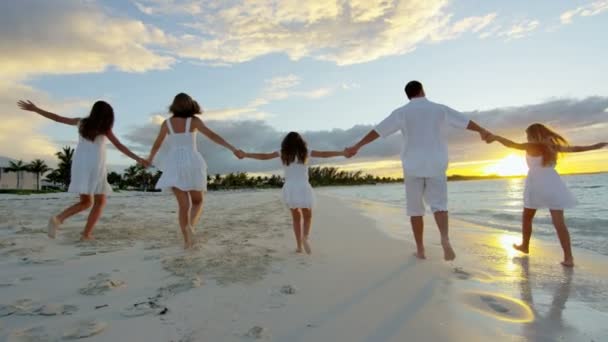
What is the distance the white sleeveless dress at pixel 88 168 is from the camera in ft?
16.3

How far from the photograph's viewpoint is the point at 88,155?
5.04m

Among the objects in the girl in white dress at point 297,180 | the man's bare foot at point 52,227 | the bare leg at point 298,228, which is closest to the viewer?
the bare leg at point 298,228

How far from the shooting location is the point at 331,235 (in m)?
6.08

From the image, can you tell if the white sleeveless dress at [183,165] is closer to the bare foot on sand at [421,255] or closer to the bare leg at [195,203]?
the bare leg at [195,203]

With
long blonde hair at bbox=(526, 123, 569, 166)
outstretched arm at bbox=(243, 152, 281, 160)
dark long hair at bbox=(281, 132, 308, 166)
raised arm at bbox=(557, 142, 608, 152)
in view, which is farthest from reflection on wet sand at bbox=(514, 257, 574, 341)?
outstretched arm at bbox=(243, 152, 281, 160)

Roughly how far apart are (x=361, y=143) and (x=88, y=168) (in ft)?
12.9

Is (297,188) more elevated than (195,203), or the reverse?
(297,188)

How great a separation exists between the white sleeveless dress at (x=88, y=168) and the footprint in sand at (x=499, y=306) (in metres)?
4.91

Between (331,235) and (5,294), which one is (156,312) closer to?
(5,294)

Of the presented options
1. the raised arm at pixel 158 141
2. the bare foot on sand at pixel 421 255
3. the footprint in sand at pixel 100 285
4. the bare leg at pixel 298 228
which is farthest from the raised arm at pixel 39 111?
the bare foot on sand at pixel 421 255

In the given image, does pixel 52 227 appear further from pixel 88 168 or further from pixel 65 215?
pixel 88 168

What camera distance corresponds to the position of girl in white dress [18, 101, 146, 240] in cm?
497

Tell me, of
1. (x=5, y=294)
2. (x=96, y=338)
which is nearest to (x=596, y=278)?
(x=96, y=338)

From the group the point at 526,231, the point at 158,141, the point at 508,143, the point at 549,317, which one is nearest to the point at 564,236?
the point at 526,231
